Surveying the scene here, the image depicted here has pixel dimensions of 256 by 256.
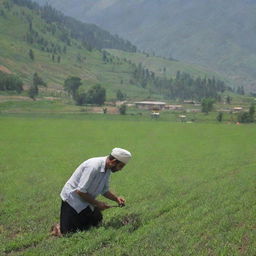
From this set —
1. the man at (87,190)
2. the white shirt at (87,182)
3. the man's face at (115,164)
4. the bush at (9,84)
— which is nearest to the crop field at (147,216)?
the man at (87,190)

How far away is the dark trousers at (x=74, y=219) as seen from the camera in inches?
444

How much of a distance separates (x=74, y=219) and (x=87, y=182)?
1.26 metres

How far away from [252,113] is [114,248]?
124 metres

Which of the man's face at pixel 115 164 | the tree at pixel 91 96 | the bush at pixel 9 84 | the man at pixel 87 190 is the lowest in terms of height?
the tree at pixel 91 96

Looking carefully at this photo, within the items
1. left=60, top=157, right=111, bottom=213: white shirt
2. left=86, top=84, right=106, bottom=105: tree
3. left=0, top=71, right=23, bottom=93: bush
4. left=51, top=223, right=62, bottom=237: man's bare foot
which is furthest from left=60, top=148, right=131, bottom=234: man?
left=0, top=71, right=23, bottom=93: bush

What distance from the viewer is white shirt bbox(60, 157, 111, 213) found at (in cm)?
1087

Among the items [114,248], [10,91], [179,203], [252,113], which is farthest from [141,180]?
[10,91]

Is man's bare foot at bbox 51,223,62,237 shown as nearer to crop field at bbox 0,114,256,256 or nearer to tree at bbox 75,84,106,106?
crop field at bbox 0,114,256,256

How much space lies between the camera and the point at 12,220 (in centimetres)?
1337

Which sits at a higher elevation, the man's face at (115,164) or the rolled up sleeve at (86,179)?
the man's face at (115,164)

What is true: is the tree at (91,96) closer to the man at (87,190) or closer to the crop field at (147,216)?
the crop field at (147,216)

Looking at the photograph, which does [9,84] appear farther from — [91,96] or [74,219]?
[74,219]

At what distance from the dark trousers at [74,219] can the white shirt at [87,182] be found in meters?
0.15

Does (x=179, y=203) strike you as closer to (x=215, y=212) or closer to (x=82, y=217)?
(x=215, y=212)
